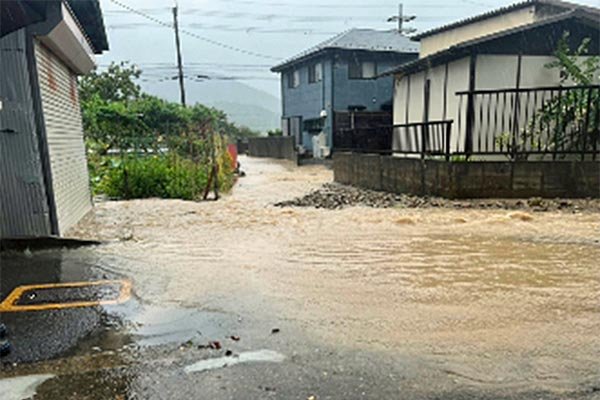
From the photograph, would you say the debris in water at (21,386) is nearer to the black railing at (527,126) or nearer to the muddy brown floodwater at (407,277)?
the muddy brown floodwater at (407,277)

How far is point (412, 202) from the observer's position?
9.21m

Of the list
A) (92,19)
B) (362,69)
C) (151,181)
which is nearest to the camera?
(92,19)

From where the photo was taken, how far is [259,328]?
344 cm

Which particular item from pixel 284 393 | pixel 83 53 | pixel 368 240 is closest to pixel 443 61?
pixel 368 240

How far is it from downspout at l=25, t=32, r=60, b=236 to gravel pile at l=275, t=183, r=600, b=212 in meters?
5.12

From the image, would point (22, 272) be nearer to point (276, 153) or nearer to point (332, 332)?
point (332, 332)

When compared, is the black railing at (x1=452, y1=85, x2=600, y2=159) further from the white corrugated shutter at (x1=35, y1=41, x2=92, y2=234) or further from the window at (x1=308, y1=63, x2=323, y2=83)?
the window at (x1=308, y1=63, x2=323, y2=83)

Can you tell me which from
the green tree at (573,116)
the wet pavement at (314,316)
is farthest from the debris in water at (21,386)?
the green tree at (573,116)

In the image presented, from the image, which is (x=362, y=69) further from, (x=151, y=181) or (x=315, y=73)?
(x=151, y=181)

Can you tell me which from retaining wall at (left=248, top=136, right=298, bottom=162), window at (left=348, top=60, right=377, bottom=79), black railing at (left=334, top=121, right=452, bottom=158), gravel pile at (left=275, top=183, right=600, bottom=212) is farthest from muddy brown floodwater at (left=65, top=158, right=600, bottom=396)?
retaining wall at (left=248, top=136, right=298, bottom=162)

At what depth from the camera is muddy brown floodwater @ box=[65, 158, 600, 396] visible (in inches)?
123

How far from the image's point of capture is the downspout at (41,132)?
537 cm

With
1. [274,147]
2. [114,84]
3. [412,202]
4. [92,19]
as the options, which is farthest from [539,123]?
[114,84]

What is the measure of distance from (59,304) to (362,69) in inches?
909
